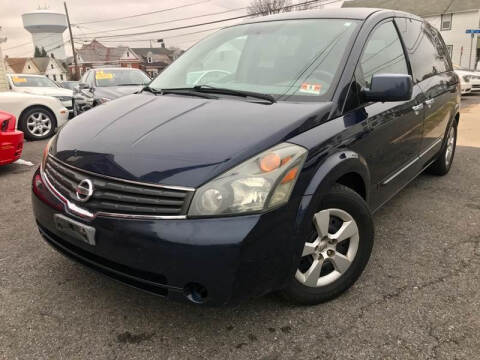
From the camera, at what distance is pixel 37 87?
35.1 feet

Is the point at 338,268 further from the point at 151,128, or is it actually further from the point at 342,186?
the point at 151,128

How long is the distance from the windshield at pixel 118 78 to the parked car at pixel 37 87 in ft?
6.70

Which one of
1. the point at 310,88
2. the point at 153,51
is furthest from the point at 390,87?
the point at 153,51

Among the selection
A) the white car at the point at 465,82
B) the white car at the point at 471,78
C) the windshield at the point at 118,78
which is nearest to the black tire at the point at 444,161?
the windshield at the point at 118,78

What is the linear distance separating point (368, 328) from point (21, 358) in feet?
5.81

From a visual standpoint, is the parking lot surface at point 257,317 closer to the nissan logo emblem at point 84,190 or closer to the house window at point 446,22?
the nissan logo emblem at point 84,190

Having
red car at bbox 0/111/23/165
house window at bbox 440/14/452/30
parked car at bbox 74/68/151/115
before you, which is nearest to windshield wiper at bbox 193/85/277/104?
red car at bbox 0/111/23/165

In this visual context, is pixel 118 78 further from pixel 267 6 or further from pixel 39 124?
pixel 267 6

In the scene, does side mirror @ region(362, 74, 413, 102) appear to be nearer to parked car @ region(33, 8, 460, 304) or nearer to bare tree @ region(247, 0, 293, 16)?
parked car @ region(33, 8, 460, 304)

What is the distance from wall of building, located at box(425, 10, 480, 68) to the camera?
35625 millimetres

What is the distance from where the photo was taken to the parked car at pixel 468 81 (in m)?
14.4

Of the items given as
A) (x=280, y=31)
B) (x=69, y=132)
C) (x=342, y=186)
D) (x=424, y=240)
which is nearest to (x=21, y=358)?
(x=69, y=132)

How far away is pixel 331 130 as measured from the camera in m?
2.29

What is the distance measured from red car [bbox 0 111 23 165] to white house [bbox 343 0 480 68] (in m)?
37.5
